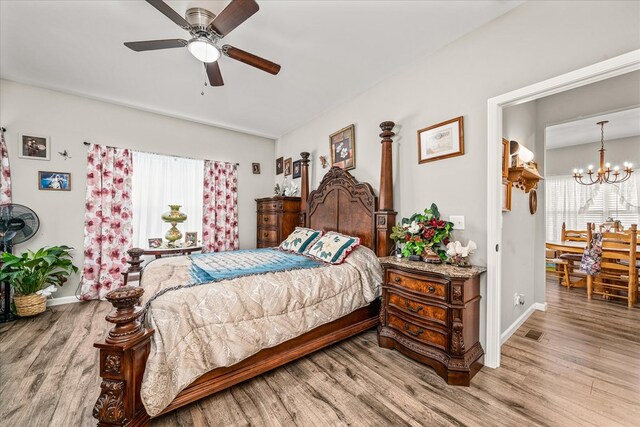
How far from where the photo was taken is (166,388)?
1373mm

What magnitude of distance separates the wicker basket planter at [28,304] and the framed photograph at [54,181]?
1.33 meters

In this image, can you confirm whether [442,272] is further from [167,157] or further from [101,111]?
[101,111]

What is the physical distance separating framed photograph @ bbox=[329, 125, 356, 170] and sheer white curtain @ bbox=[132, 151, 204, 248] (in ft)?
7.52

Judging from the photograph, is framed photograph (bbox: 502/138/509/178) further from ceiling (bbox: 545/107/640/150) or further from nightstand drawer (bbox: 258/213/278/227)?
nightstand drawer (bbox: 258/213/278/227)

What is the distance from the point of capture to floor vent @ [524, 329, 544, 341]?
7.95 ft

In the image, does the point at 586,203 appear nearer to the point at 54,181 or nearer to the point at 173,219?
the point at 173,219

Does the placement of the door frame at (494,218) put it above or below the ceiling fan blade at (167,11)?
below

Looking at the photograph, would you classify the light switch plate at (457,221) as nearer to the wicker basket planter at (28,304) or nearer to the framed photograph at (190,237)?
the framed photograph at (190,237)

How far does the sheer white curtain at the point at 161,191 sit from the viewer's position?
12.3 ft

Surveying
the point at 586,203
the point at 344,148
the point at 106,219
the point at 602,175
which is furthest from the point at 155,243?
the point at 586,203

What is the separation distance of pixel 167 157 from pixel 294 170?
2018 millimetres

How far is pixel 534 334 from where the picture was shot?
2486 millimetres

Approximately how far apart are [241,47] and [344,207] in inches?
78.1

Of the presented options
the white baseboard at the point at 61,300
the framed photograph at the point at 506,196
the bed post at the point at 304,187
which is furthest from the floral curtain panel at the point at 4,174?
the framed photograph at the point at 506,196
